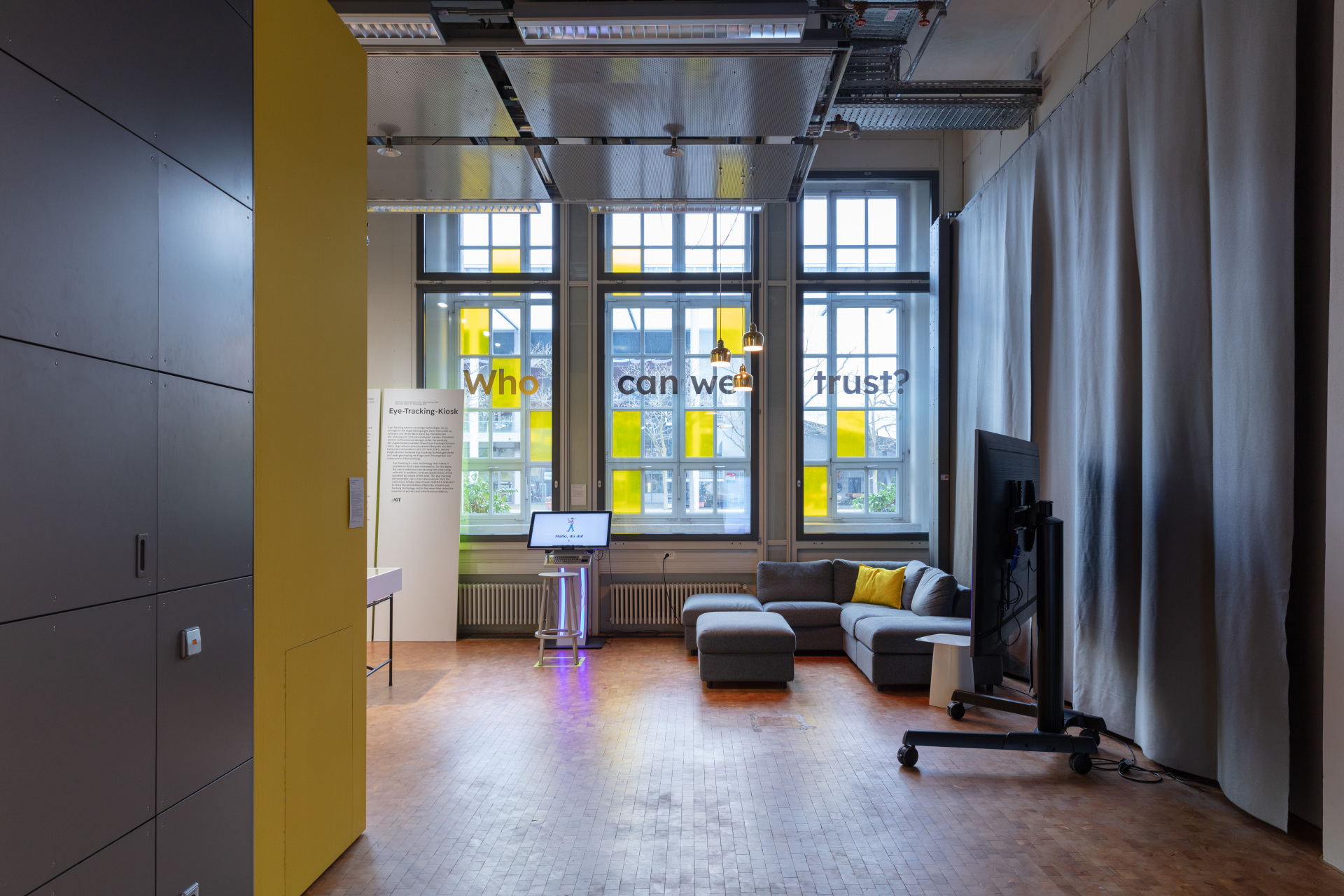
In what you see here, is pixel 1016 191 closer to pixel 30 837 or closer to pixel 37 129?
pixel 37 129

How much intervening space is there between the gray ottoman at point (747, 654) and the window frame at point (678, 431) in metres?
2.16

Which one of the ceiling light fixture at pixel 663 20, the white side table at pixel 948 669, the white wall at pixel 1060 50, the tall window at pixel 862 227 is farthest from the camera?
the tall window at pixel 862 227

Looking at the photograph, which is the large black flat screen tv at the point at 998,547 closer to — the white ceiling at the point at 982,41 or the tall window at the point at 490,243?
the white ceiling at the point at 982,41

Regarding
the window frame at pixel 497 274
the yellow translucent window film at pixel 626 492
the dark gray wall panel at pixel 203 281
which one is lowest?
the yellow translucent window film at pixel 626 492

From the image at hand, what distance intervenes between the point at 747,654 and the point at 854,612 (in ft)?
4.46

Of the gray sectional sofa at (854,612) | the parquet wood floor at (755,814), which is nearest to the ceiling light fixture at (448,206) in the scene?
the gray sectional sofa at (854,612)

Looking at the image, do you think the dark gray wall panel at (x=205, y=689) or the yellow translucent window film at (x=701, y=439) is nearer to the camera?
the dark gray wall panel at (x=205, y=689)

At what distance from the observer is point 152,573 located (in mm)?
2111

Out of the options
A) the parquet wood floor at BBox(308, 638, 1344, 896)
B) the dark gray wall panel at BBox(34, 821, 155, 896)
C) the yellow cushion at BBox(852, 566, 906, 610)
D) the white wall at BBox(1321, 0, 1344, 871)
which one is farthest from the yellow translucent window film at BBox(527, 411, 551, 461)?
the white wall at BBox(1321, 0, 1344, 871)

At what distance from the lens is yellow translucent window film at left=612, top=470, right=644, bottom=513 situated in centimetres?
800

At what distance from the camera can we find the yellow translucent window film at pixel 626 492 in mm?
7996

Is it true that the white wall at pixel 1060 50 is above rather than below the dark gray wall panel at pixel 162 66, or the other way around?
above

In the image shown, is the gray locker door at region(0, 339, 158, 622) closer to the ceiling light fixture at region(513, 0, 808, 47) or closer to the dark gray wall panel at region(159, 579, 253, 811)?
the dark gray wall panel at region(159, 579, 253, 811)

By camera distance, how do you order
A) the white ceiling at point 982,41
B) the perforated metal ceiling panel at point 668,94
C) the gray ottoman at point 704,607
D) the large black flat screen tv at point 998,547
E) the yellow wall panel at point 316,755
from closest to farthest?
1. the yellow wall panel at point 316,755
2. the large black flat screen tv at point 998,547
3. the perforated metal ceiling panel at point 668,94
4. the white ceiling at point 982,41
5. the gray ottoman at point 704,607
